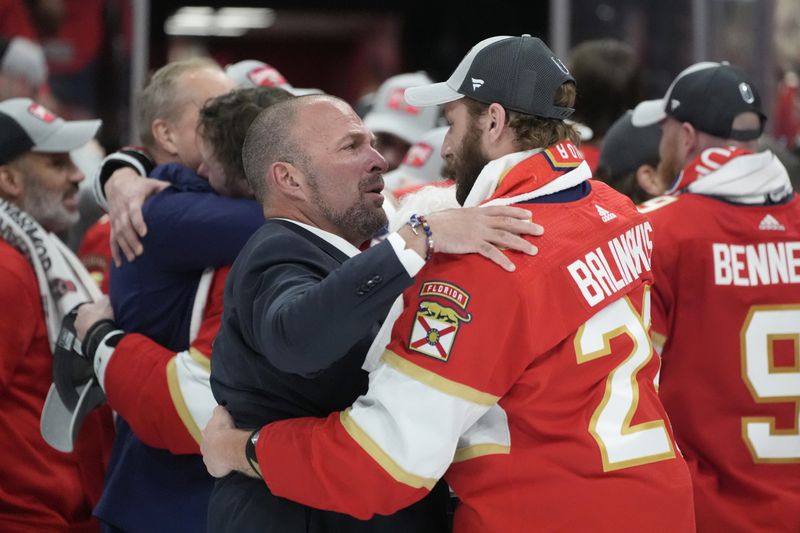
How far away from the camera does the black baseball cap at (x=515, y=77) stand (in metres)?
2.22

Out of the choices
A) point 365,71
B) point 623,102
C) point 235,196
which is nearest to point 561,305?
point 235,196

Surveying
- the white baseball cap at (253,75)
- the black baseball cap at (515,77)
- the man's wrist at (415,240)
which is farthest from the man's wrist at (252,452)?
the white baseball cap at (253,75)

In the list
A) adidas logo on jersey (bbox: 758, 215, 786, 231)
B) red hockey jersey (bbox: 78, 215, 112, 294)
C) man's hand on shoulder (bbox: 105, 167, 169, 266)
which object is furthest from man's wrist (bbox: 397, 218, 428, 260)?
red hockey jersey (bbox: 78, 215, 112, 294)

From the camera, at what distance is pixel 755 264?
113 inches

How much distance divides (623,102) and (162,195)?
6.36ft

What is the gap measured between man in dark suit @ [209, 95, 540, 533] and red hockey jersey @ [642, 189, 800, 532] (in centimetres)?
82

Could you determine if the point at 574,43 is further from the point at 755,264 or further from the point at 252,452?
the point at 252,452

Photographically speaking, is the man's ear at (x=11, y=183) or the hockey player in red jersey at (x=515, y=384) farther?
the man's ear at (x=11, y=183)

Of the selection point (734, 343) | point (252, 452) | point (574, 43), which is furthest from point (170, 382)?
point (574, 43)

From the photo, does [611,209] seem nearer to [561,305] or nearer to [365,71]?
[561,305]

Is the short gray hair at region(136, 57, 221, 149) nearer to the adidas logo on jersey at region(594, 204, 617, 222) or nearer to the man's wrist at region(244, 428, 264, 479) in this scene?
the man's wrist at region(244, 428, 264, 479)

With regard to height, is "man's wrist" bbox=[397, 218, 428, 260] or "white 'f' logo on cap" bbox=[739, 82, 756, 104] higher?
"man's wrist" bbox=[397, 218, 428, 260]

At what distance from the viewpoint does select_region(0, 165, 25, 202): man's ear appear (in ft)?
10.8

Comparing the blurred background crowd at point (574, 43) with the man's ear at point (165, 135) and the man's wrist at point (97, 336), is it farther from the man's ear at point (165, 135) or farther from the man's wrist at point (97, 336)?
the man's wrist at point (97, 336)
